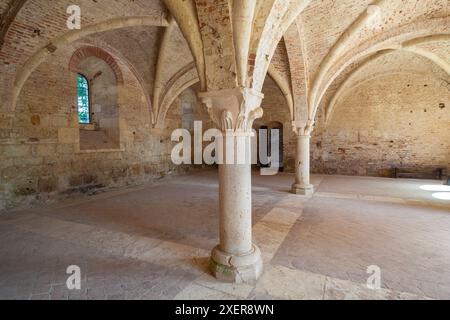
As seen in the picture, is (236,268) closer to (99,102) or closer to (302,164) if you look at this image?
(302,164)

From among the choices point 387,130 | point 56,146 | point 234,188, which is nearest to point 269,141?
point 387,130

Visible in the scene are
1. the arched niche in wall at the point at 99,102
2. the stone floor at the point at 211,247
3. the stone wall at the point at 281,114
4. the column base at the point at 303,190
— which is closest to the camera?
the stone floor at the point at 211,247

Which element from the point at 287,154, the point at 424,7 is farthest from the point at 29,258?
the point at 287,154

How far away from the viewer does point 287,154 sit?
1113 cm

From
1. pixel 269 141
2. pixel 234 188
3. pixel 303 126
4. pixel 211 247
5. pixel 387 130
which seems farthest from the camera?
pixel 269 141

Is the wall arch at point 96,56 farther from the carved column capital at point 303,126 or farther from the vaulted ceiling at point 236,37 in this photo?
the carved column capital at point 303,126

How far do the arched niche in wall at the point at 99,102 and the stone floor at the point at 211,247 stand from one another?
8.10ft

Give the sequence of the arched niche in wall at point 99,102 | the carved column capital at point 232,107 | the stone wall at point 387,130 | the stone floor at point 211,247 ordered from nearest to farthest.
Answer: the stone floor at point 211,247, the carved column capital at point 232,107, the arched niche in wall at point 99,102, the stone wall at point 387,130

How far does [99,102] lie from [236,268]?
715 cm

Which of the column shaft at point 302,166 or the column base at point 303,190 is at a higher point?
the column shaft at point 302,166

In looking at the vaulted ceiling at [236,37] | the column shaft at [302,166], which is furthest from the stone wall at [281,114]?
the column shaft at [302,166]

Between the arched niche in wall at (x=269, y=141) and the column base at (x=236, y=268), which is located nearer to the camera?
the column base at (x=236, y=268)

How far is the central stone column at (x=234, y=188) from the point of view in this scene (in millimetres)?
2492

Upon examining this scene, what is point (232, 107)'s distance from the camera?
249 centimetres
